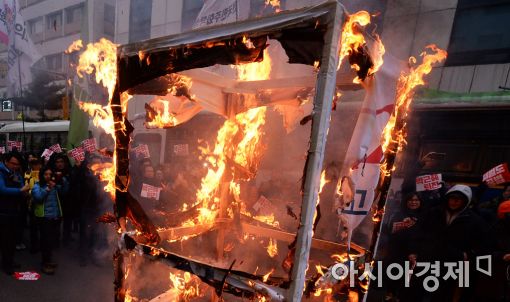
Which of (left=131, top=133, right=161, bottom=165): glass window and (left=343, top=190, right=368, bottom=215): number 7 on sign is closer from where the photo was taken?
(left=343, top=190, right=368, bottom=215): number 7 on sign

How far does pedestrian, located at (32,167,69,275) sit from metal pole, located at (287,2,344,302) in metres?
5.43

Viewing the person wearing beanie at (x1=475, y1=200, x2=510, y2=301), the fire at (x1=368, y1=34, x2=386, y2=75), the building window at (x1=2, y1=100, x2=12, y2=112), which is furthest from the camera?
the building window at (x1=2, y1=100, x2=12, y2=112)

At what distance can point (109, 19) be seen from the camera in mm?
22250

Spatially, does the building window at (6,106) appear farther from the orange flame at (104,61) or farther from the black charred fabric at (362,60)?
→ the black charred fabric at (362,60)

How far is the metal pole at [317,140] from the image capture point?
2078mm

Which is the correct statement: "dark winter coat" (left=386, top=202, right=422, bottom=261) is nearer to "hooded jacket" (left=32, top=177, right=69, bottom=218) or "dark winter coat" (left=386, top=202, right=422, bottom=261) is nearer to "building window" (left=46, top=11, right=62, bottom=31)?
"hooded jacket" (left=32, top=177, right=69, bottom=218)

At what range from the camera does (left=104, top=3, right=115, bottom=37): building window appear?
859 inches

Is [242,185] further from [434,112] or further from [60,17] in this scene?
[60,17]

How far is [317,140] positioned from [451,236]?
13.4 feet

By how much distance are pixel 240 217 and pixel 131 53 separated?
2761mm

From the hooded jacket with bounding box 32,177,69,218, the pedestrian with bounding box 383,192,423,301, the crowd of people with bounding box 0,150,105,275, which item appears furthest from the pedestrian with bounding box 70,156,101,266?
the pedestrian with bounding box 383,192,423,301

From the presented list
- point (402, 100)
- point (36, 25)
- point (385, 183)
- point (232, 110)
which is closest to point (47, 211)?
point (232, 110)

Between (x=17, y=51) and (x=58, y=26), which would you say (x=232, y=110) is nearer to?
(x=17, y=51)

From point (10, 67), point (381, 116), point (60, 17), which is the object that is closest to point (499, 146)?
point (381, 116)
